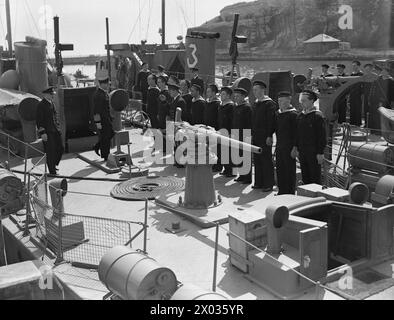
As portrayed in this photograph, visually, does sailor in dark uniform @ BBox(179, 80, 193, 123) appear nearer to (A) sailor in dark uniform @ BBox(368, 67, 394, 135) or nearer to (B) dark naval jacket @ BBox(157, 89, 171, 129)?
(B) dark naval jacket @ BBox(157, 89, 171, 129)

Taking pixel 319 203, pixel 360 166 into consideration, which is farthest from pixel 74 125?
pixel 319 203

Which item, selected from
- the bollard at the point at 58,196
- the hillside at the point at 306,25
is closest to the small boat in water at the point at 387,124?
the bollard at the point at 58,196

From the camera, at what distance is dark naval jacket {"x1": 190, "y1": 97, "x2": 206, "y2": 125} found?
9703mm

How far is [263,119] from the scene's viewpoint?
26.1ft

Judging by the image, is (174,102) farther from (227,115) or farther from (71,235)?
(71,235)

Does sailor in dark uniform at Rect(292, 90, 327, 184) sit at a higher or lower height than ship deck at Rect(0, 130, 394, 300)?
higher

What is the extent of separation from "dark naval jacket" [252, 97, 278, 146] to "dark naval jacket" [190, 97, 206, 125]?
1817 millimetres

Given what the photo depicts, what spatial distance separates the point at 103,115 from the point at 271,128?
381 cm

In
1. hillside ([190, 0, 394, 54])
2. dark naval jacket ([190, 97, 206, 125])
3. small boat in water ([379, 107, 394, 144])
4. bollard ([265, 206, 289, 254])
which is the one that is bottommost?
bollard ([265, 206, 289, 254])

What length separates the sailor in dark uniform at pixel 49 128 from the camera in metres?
9.16

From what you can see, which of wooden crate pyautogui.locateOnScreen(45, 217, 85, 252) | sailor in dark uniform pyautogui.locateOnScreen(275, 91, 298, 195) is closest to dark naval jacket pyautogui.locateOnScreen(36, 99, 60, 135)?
wooden crate pyautogui.locateOnScreen(45, 217, 85, 252)

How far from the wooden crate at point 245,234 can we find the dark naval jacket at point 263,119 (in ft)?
9.52

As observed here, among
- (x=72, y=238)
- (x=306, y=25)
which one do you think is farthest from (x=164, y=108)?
(x=306, y=25)
